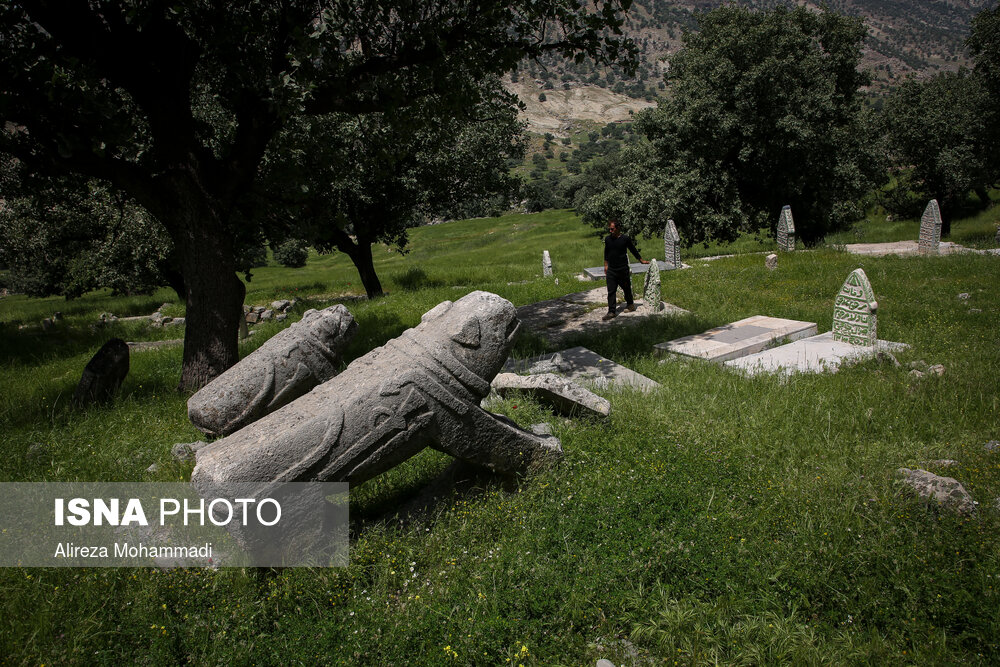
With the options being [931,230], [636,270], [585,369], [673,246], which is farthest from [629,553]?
[931,230]

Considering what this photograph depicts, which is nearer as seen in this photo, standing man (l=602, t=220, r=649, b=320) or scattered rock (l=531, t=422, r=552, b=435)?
scattered rock (l=531, t=422, r=552, b=435)

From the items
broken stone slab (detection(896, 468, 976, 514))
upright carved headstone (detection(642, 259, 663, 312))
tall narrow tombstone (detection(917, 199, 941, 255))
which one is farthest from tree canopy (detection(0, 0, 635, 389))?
tall narrow tombstone (detection(917, 199, 941, 255))

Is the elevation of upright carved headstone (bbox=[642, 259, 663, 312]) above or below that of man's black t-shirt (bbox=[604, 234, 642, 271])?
below

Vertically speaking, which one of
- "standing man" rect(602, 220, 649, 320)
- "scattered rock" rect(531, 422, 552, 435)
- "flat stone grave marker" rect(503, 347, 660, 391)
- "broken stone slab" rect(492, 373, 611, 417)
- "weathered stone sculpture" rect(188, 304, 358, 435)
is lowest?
"flat stone grave marker" rect(503, 347, 660, 391)

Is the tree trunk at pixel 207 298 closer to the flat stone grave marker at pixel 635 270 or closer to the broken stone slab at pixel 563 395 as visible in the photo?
the broken stone slab at pixel 563 395

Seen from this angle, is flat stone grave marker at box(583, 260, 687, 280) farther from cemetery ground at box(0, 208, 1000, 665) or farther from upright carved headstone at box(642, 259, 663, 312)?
cemetery ground at box(0, 208, 1000, 665)

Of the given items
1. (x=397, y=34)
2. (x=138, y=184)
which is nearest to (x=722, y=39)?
(x=397, y=34)

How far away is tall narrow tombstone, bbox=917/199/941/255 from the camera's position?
1581 centimetres

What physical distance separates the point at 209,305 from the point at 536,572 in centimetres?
636

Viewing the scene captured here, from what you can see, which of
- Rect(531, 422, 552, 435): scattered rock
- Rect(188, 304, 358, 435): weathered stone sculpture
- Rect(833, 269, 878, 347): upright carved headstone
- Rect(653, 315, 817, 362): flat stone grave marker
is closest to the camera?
Rect(531, 422, 552, 435): scattered rock

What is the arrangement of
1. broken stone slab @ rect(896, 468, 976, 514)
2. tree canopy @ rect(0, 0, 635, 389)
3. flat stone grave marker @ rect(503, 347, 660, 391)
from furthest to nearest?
flat stone grave marker @ rect(503, 347, 660, 391)
tree canopy @ rect(0, 0, 635, 389)
broken stone slab @ rect(896, 468, 976, 514)

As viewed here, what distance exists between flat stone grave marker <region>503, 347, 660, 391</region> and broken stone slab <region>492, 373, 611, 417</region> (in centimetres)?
118

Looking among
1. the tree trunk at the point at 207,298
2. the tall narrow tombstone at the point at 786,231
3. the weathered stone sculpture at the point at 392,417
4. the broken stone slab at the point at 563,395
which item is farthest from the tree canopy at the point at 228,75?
the tall narrow tombstone at the point at 786,231

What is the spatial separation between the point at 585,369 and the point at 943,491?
175 inches
